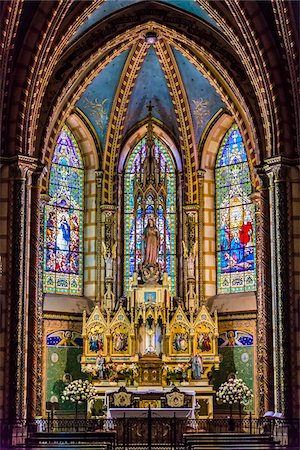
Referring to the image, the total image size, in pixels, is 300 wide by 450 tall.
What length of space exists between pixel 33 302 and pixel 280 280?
626cm

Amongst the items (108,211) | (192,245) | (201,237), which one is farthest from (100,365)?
(201,237)

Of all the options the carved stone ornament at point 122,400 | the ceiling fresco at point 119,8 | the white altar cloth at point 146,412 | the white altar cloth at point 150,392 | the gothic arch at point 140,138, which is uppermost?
the ceiling fresco at point 119,8

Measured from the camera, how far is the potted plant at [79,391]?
87.1 ft

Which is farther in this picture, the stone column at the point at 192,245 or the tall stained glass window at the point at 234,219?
the stone column at the point at 192,245

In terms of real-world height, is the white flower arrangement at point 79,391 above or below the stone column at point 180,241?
below

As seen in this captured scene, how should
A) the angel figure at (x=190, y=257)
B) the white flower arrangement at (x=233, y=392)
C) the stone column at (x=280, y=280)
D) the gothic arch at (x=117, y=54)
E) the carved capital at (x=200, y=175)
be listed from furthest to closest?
1. the carved capital at (x=200, y=175)
2. the angel figure at (x=190, y=257)
3. the gothic arch at (x=117, y=54)
4. the white flower arrangement at (x=233, y=392)
5. the stone column at (x=280, y=280)

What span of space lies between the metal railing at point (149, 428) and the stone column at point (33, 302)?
696mm

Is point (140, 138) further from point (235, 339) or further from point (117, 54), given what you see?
point (235, 339)

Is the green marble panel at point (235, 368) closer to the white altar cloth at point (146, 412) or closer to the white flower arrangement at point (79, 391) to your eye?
the white flower arrangement at point (79, 391)

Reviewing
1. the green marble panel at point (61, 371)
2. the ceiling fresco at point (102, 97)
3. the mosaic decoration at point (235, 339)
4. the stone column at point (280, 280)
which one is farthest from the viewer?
the ceiling fresco at point (102, 97)

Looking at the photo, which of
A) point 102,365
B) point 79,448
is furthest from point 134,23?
point 79,448

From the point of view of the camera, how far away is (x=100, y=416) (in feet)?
89.7

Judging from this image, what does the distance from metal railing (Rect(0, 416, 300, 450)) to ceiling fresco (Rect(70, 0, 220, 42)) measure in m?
11.4

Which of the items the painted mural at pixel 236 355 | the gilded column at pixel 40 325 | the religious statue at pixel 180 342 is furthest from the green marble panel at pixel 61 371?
the painted mural at pixel 236 355
